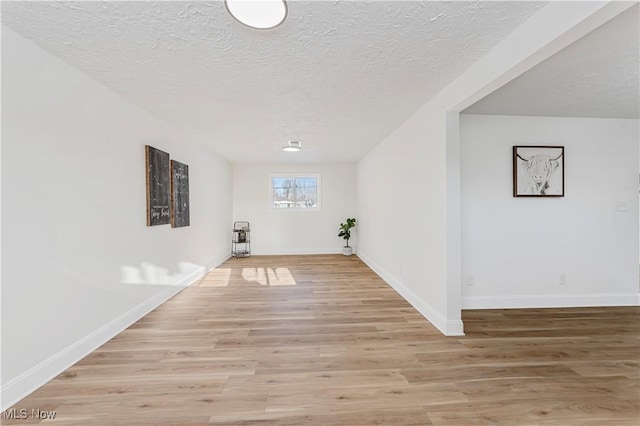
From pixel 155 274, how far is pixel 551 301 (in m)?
4.63

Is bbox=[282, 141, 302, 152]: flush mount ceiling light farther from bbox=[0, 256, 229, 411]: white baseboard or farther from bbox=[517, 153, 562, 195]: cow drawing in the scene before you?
bbox=[517, 153, 562, 195]: cow drawing

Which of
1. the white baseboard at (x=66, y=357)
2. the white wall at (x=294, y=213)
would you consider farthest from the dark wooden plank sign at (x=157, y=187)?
the white wall at (x=294, y=213)

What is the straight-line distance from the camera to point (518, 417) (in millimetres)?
1529

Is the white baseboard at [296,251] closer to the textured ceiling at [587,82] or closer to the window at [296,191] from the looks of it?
the window at [296,191]

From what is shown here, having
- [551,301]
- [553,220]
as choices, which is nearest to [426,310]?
[551,301]

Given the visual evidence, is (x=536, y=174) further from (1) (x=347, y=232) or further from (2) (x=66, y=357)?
(2) (x=66, y=357)

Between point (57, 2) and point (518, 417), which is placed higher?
point (57, 2)

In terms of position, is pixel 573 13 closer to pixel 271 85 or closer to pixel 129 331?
pixel 271 85

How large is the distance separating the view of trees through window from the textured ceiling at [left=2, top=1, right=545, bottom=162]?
12.8ft

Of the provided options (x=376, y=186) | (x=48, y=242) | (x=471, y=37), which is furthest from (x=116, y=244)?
(x=376, y=186)

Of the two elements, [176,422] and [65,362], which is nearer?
[176,422]

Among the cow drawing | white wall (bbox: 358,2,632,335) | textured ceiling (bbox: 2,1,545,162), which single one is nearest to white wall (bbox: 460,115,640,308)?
the cow drawing

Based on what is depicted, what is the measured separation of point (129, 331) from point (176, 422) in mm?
1485

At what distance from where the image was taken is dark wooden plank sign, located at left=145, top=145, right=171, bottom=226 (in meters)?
2.99
